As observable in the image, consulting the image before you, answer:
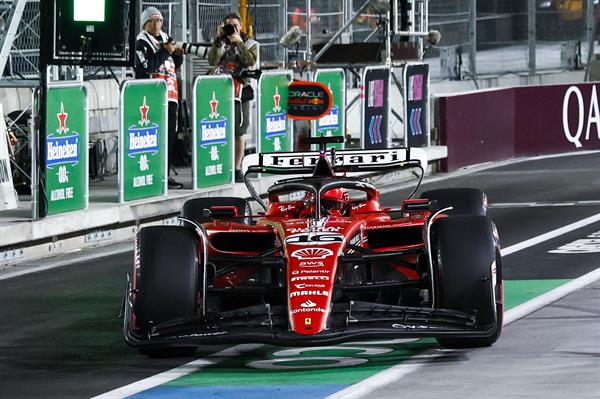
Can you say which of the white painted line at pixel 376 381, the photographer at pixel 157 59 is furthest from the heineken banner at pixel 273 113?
the white painted line at pixel 376 381

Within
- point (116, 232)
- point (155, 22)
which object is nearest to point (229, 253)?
point (116, 232)

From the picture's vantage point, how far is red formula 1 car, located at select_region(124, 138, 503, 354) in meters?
9.61

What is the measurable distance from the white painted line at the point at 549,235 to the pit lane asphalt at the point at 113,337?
0.39 feet

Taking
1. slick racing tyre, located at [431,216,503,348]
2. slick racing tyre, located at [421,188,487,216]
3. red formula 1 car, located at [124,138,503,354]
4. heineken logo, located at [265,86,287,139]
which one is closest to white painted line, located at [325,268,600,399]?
red formula 1 car, located at [124,138,503,354]

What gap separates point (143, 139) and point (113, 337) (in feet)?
23.6

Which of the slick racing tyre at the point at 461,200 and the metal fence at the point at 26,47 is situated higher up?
the metal fence at the point at 26,47

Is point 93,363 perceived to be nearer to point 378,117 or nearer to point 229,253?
point 229,253

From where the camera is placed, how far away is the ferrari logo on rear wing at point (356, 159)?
11.7 m

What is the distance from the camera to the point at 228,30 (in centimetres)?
2086

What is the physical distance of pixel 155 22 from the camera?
19891mm

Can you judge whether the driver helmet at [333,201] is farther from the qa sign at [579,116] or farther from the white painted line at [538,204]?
the qa sign at [579,116]

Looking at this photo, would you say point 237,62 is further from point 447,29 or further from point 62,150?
point 447,29

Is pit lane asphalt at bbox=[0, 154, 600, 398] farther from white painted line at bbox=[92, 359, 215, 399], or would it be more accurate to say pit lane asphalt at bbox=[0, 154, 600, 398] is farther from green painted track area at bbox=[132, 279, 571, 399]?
green painted track area at bbox=[132, 279, 571, 399]

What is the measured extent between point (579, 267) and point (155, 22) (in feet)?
24.1
